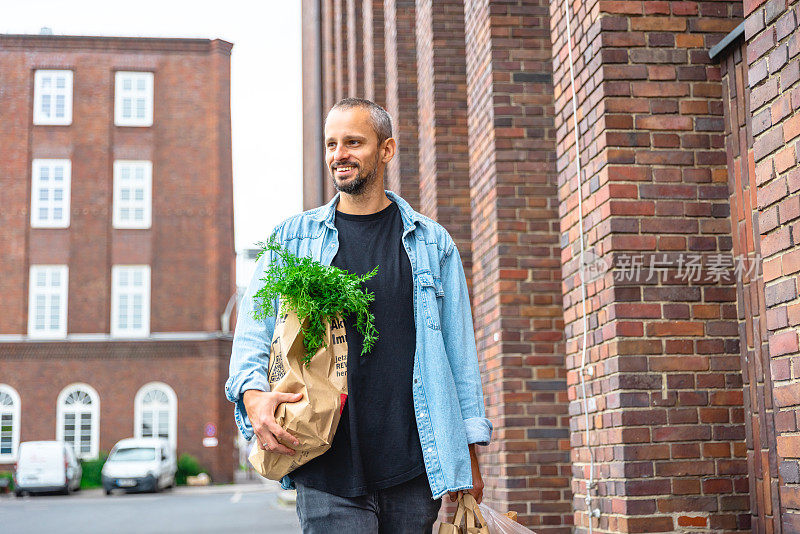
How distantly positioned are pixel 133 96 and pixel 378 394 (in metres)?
36.9

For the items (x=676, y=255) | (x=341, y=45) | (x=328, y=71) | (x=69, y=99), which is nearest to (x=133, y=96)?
(x=69, y=99)

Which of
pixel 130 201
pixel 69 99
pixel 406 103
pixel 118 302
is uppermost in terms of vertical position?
pixel 69 99

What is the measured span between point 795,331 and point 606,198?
1433mm

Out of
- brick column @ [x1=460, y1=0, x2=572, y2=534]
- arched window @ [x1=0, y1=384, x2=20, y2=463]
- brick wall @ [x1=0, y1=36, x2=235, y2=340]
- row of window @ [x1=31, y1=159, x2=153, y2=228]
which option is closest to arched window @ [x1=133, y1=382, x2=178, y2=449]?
brick wall @ [x1=0, y1=36, x2=235, y2=340]

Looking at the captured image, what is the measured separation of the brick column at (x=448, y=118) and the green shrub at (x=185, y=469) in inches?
1140

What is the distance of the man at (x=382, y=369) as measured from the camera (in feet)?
8.99

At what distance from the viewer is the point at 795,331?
3039mm

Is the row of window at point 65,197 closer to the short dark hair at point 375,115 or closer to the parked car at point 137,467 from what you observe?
the parked car at point 137,467

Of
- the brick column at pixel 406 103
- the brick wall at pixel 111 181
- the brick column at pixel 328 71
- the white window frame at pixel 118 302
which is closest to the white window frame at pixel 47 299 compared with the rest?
the brick wall at pixel 111 181

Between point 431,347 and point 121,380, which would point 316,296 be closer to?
point 431,347

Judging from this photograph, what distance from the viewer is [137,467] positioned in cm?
3062

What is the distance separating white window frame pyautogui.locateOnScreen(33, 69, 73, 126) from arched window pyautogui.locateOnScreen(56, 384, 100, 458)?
985cm

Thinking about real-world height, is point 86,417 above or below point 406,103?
below

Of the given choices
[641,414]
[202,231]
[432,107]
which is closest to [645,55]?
[641,414]
